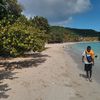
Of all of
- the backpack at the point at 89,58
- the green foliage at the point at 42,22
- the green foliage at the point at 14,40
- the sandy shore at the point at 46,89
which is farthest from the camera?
the green foliage at the point at 42,22

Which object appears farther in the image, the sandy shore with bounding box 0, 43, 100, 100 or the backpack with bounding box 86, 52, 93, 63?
the backpack with bounding box 86, 52, 93, 63

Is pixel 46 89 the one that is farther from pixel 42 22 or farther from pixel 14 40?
pixel 42 22

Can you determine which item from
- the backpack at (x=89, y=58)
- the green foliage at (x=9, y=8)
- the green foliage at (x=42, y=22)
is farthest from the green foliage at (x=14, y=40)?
the green foliage at (x=42, y=22)

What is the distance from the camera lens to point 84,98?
461 inches

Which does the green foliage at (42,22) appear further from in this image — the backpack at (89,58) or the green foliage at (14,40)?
the backpack at (89,58)

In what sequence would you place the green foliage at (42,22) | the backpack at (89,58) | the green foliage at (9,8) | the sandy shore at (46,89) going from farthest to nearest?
the green foliage at (42,22)
the green foliage at (9,8)
the backpack at (89,58)
the sandy shore at (46,89)

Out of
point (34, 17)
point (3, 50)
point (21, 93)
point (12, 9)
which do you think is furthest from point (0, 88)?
point (34, 17)

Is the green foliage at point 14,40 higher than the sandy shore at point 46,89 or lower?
higher

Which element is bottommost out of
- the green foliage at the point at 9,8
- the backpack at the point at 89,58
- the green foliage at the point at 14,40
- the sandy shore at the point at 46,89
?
the sandy shore at the point at 46,89

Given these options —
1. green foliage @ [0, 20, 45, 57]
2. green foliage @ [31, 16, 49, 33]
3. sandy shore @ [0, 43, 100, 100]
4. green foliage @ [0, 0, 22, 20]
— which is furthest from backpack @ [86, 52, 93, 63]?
green foliage @ [31, 16, 49, 33]

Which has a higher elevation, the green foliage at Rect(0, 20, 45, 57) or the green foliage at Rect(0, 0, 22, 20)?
the green foliage at Rect(0, 0, 22, 20)

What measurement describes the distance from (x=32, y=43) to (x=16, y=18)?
131 inches

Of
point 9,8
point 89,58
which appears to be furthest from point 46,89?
point 9,8

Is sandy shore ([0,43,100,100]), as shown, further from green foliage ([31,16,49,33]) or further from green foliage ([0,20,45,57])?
green foliage ([31,16,49,33])
